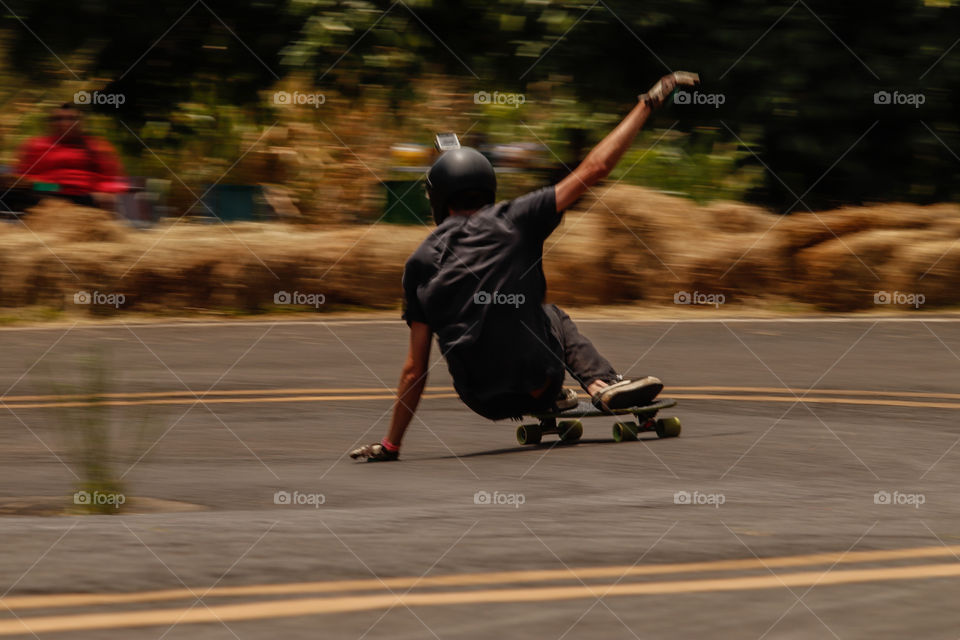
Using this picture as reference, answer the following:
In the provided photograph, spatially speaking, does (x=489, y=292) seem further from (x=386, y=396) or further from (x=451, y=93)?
(x=451, y=93)

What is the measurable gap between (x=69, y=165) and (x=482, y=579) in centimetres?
1278

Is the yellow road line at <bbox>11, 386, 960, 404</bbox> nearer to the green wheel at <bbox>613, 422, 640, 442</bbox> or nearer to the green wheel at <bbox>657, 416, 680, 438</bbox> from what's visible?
the green wheel at <bbox>657, 416, 680, 438</bbox>

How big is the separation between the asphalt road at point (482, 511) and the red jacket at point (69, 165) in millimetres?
4445

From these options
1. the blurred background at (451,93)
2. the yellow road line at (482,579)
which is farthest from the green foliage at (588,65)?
→ the yellow road line at (482,579)

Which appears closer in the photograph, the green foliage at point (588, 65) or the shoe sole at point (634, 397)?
the shoe sole at point (634, 397)

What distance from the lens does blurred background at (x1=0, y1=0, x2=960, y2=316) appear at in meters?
18.7

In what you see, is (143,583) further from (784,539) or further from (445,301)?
(445,301)

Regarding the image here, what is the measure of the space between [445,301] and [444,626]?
3618mm

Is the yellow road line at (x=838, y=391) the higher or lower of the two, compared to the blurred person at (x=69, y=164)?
lower

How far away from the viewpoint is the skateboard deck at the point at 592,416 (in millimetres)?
8367

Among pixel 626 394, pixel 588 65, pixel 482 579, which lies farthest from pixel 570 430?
pixel 588 65

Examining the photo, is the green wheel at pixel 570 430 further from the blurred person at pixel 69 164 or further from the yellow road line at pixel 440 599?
→ the blurred person at pixel 69 164

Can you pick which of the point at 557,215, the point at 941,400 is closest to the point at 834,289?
the point at 941,400

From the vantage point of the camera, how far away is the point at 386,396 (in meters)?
10.7
